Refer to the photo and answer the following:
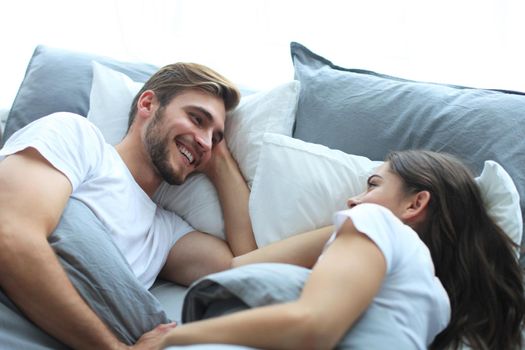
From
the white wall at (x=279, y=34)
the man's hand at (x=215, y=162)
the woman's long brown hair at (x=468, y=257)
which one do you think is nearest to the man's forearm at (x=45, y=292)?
the man's hand at (x=215, y=162)

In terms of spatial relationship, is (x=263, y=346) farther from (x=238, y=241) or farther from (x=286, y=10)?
(x=286, y=10)

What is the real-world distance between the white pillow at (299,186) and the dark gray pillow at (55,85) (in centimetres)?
66

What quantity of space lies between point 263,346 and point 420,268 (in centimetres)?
31

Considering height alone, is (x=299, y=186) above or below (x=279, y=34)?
below

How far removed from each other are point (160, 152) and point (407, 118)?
637mm

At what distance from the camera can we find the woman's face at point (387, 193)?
46.6 inches

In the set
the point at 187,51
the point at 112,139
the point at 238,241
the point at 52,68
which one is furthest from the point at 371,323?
the point at 187,51

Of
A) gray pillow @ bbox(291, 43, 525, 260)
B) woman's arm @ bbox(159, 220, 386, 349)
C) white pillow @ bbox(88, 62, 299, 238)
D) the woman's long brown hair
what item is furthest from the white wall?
woman's arm @ bbox(159, 220, 386, 349)

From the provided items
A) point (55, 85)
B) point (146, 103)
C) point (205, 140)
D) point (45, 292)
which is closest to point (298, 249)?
point (205, 140)

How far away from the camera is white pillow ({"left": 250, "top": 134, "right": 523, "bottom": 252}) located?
1409 millimetres

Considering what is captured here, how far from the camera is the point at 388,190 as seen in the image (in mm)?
1206

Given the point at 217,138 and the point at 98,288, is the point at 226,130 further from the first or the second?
the point at 98,288

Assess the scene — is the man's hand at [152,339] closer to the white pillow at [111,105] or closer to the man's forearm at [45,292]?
the man's forearm at [45,292]

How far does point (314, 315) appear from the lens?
82 centimetres
